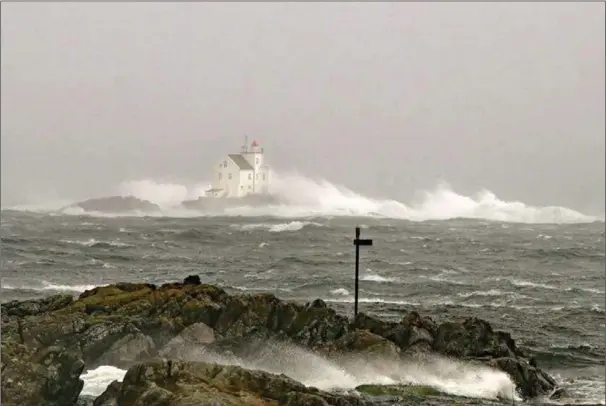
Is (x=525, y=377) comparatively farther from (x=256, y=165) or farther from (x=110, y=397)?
(x=256, y=165)

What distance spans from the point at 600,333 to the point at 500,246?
92.6ft

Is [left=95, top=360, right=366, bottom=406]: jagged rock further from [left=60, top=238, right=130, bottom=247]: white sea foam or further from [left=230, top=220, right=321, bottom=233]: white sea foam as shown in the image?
[left=230, top=220, right=321, bottom=233]: white sea foam

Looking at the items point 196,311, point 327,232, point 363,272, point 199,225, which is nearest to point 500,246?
point 327,232

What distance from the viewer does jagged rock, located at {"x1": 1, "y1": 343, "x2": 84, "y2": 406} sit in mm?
10367

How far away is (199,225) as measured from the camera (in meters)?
52.1

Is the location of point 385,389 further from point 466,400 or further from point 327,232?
point 327,232

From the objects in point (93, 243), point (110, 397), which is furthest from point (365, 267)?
point (110, 397)

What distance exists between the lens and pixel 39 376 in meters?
10.8

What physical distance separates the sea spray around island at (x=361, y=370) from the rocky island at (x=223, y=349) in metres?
0.03

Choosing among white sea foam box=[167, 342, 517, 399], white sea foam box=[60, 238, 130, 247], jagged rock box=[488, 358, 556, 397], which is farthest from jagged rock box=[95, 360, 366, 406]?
white sea foam box=[60, 238, 130, 247]

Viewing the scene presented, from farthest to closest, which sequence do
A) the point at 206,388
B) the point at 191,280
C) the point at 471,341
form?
the point at 191,280 → the point at 471,341 → the point at 206,388

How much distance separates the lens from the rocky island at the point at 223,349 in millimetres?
10555

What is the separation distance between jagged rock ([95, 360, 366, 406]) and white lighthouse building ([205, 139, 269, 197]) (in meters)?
40.0

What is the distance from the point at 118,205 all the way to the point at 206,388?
165ft
